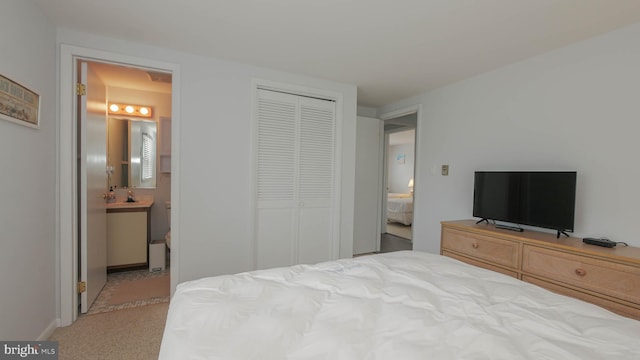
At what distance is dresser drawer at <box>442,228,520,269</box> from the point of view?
Answer: 7.70ft

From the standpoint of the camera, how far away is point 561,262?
6.68 ft

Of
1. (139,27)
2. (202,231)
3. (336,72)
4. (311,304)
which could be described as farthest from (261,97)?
(311,304)

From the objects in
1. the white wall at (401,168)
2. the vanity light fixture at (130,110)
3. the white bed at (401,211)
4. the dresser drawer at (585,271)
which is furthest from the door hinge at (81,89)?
the white wall at (401,168)

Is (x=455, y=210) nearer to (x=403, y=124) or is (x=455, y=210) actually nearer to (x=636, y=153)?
(x=636, y=153)

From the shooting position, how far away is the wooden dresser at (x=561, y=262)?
5.75 ft

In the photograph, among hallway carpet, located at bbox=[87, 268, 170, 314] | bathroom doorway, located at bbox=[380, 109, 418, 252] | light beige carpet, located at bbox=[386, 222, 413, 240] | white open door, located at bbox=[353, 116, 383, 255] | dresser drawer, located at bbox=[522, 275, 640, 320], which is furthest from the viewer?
light beige carpet, located at bbox=[386, 222, 413, 240]

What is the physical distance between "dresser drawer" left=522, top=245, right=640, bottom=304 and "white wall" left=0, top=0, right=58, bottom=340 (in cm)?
355

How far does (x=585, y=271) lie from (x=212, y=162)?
3139mm

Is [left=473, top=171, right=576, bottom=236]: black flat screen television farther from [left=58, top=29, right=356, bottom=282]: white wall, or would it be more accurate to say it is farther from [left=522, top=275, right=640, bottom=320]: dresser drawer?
[left=58, top=29, right=356, bottom=282]: white wall

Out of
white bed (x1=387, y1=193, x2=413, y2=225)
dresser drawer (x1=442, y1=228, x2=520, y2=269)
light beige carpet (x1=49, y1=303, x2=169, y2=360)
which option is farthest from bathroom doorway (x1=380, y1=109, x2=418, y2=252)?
light beige carpet (x1=49, y1=303, x2=169, y2=360)

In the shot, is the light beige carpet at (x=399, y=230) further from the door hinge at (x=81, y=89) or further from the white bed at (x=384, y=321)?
the door hinge at (x=81, y=89)

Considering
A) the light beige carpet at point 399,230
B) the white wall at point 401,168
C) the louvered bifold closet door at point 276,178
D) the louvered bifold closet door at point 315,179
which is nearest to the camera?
the louvered bifold closet door at point 276,178

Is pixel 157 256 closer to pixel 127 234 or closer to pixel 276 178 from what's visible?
pixel 127 234

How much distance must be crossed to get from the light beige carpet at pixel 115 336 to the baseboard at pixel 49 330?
0.11ft
